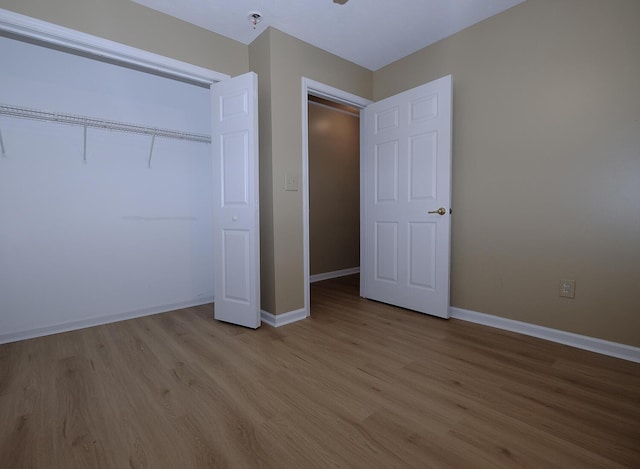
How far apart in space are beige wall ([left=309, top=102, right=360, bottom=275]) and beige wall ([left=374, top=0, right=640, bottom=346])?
1956 millimetres

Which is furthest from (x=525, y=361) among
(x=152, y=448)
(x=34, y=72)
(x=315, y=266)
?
(x=34, y=72)

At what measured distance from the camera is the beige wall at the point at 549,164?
1.92m

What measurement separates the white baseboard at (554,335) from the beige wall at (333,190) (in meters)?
2.15

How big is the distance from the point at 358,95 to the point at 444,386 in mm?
2779

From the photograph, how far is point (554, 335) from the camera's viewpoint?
2.20 m

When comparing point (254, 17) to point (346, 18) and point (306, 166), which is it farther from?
point (306, 166)

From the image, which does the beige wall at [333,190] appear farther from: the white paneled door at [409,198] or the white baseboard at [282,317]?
the white baseboard at [282,317]

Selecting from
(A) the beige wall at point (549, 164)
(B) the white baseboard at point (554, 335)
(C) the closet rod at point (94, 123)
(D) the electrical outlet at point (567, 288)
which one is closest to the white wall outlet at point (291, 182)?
(C) the closet rod at point (94, 123)

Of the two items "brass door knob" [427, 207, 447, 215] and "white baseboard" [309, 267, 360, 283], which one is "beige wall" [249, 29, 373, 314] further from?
"white baseboard" [309, 267, 360, 283]

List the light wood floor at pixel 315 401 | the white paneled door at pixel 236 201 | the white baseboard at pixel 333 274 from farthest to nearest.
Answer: the white baseboard at pixel 333 274 < the white paneled door at pixel 236 201 < the light wood floor at pixel 315 401

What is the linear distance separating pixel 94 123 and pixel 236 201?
1366 millimetres

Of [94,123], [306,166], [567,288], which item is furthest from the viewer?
[306,166]

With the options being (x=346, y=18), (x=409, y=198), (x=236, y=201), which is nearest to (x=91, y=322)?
(x=236, y=201)

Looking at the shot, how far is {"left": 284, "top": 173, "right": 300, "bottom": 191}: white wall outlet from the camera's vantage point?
2645mm
